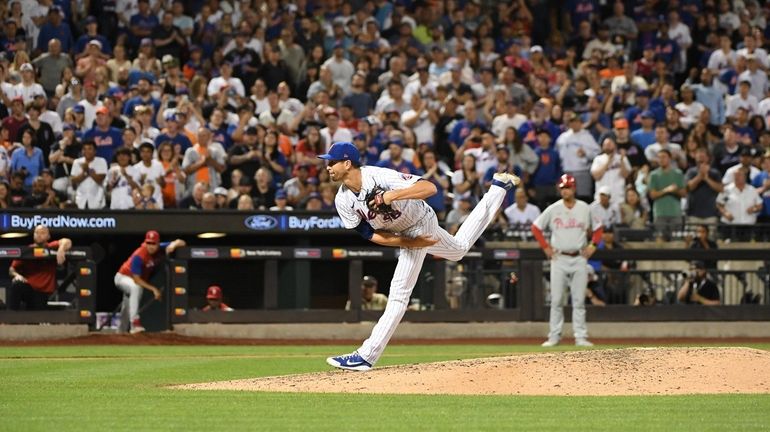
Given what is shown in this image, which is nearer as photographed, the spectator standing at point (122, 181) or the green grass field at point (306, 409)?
the green grass field at point (306, 409)

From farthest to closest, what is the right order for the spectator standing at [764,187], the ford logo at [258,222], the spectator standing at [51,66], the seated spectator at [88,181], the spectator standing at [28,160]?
the spectator standing at [51,66], the spectator standing at [764,187], the spectator standing at [28,160], the seated spectator at [88,181], the ford logo at [258,222]

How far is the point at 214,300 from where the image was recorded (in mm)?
18875

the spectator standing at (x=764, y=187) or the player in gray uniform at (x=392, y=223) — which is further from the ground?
the spectator standing at (x=764, y=187)

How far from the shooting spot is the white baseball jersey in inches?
675

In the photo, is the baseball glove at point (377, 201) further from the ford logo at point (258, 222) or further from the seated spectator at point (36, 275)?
the seated spectator at point (36, 275)

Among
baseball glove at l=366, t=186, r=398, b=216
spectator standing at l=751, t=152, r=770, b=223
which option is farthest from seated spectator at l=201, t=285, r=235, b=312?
spectator standing at l=751, t=152, r=770, b=223

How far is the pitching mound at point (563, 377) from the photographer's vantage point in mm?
10188

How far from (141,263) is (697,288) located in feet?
26.8

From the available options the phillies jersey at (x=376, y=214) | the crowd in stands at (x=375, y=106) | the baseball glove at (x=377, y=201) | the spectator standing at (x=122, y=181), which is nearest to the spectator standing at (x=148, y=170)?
the crowd in stands at (x=375, y=106)

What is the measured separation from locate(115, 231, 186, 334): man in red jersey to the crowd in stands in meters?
0.82

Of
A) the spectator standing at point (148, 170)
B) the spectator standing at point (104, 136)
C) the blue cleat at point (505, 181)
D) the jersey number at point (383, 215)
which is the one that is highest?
the spectator standing at point (104, 136)

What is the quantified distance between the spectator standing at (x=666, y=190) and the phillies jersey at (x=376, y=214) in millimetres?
10428

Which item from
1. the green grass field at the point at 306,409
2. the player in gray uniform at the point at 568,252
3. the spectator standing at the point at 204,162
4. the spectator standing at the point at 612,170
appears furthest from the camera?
the spectator standing at the point at 612,170

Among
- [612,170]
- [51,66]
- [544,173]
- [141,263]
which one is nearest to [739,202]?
[612,170]
